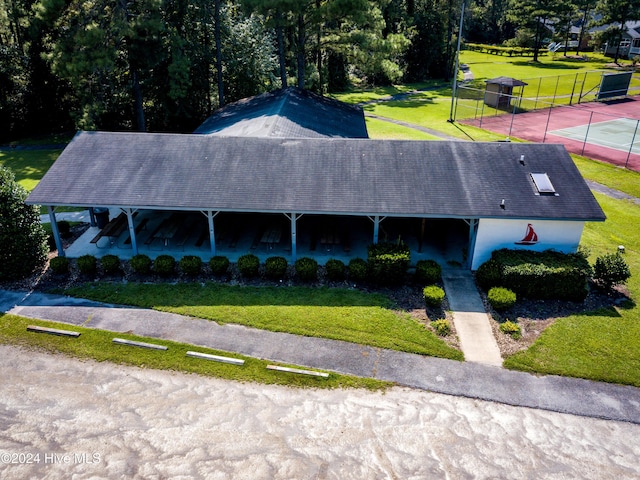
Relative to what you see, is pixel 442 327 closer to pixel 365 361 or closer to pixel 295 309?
pixel 365 361

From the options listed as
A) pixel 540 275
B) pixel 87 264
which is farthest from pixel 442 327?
pixel 87 264

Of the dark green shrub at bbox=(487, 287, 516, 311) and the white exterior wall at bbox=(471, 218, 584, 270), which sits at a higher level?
the white exterior wall at bbox=(471, 218, 584, 270)

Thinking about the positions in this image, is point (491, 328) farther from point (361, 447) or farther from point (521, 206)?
point (361, 447)

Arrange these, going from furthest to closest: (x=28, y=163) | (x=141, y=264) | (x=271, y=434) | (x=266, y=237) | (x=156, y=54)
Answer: (x=28, y=163)
(x=156, y=54)
(x=266, y=237)
(x=141, y=264)
(x=271, y=434)

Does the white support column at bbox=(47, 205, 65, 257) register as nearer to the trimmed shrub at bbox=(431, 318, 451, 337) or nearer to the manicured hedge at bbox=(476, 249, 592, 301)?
the trimmed shrub at bbox=(431, 318, 451, 337)

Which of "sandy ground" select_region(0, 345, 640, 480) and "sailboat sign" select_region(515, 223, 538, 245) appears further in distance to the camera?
"sailboat sign" select_region(515, 223, 538, 245)

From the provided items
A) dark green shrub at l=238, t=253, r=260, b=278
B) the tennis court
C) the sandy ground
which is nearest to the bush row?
dark green shrub at l=238, t=253, r=260, b=278
